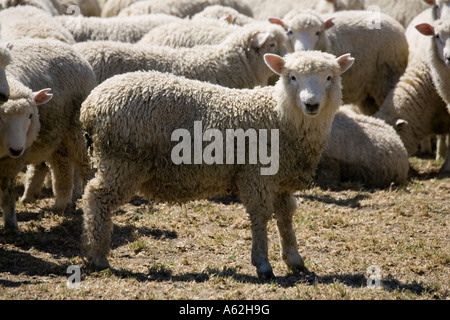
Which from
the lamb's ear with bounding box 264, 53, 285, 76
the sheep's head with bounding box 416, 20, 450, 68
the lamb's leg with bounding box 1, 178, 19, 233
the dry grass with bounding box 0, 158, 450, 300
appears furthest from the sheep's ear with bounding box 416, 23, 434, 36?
the lamb's leg with bounding box 1, 178, 19, 233

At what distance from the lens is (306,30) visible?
10.4 metres

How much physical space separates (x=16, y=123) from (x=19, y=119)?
53mm

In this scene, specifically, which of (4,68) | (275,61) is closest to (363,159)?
(275,61)

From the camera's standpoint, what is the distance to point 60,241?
7.07 m

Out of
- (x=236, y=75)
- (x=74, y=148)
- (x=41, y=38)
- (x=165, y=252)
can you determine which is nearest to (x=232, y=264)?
(x=165, y=252)

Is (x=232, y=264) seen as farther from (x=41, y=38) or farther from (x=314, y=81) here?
(x=41, y=38)

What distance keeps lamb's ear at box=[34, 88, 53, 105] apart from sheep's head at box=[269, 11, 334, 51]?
4.25 m

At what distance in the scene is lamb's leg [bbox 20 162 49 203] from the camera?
847 cm

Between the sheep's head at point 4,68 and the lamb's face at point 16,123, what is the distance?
0.24 m

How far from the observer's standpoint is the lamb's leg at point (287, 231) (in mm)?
6328

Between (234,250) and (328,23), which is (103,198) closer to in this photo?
(234,250)

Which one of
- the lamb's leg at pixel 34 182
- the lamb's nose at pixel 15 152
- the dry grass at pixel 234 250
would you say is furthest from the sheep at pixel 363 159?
the lamb's nose at pixel 15 152
